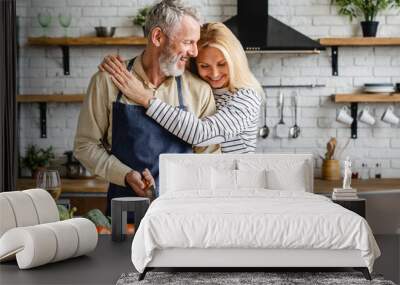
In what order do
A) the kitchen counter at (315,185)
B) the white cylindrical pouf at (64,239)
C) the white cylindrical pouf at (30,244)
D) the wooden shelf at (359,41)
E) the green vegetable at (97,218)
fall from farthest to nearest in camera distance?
the wooden shelf at (359,41) < the kitchen counter at (315,185) < the green vegetable at (97,218) < the white cylindrical pouf at (64,239) < the white cylindrical pouf at (30,244)

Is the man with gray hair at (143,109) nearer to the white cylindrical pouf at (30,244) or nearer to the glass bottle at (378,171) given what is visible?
the white cylindrical pouf at (30,244)

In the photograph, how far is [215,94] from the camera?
5.97 meters

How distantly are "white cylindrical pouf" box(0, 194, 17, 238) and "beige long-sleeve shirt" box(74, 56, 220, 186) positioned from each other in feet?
4.12

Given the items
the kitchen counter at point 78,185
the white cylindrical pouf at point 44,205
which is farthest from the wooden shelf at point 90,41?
the white cylindrical pouf at point 44,205

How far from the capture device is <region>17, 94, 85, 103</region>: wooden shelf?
7527mm

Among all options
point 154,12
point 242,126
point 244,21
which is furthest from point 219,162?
point 244,21

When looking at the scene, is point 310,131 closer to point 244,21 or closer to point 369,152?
point 369,152

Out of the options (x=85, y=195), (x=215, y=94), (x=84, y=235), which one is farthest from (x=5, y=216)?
(x=85, y=195)

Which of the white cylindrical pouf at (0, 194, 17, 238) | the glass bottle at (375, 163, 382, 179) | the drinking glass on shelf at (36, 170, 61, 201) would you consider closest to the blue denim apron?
the drinking glass on shelf at (36, 170, 61, 201)

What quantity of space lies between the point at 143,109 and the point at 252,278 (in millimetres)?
1875

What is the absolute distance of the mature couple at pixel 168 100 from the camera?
5926 mm

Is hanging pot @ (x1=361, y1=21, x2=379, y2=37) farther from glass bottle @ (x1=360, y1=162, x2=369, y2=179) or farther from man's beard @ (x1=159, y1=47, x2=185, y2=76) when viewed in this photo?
man's beard @ (x1=159, y1=47, x2=185, y2=76)

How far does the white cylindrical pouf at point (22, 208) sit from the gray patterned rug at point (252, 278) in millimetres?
813

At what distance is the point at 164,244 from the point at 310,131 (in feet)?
12.0
